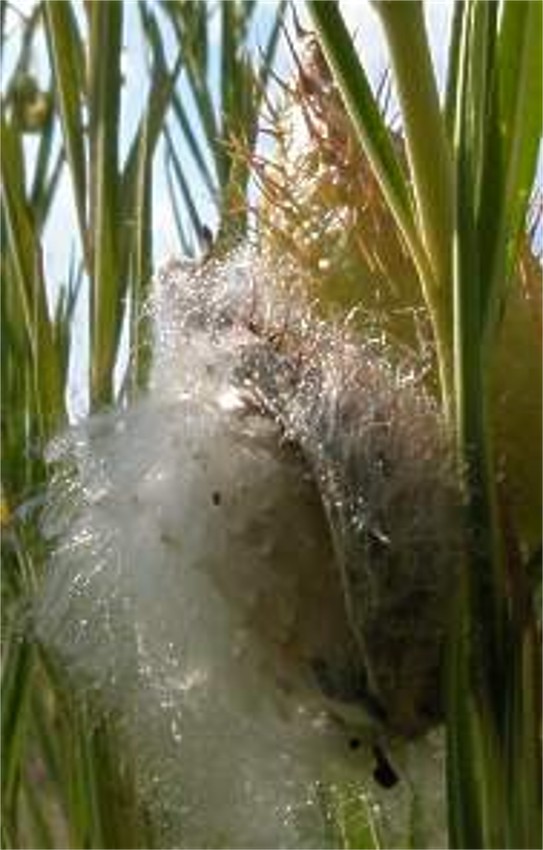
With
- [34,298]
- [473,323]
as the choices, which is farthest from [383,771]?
[34,298]

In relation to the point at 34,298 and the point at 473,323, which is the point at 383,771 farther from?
the point at 34,298

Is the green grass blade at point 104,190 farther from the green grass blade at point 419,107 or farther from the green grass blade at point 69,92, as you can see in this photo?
the green grass blade at point 419,107

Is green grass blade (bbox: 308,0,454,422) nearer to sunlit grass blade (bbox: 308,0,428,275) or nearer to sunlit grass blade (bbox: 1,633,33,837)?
sunlit grass blade (bbox: 308,0,428,275)

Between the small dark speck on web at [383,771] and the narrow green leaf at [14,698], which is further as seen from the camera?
the narrow green leaf at [14,698]

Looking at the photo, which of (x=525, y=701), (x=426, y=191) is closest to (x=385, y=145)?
(x=426, y=191)

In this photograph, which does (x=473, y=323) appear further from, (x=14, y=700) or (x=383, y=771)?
(x=14, y=700)

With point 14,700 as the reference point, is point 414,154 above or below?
above

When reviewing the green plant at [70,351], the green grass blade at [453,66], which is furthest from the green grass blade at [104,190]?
the green grass blade at [453,66]

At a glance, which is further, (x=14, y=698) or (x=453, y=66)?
(x=14, y=698)

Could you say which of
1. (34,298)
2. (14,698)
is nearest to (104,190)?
(34,298)
